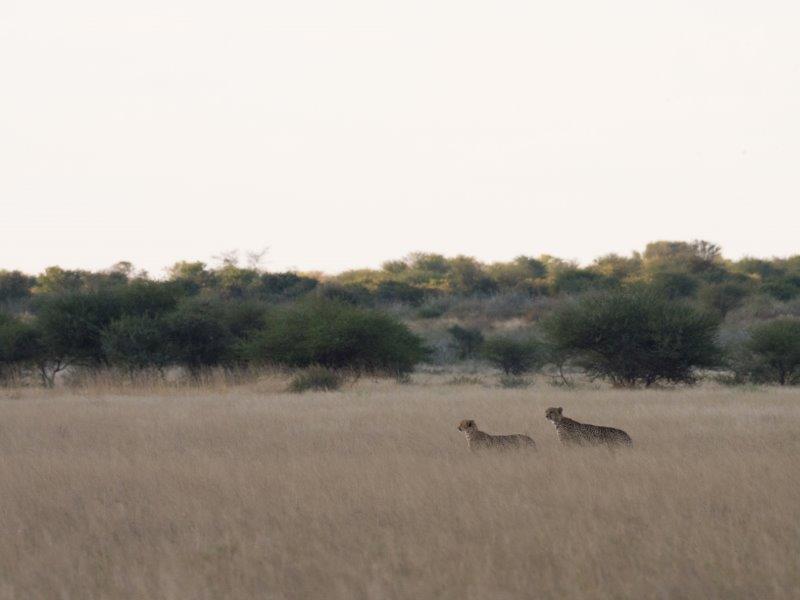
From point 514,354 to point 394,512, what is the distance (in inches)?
1222

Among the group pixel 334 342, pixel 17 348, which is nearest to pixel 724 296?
pixel 334 342

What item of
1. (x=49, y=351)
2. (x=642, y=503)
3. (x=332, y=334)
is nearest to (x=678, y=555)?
(x=642, y=503)

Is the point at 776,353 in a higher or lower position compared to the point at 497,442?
lower

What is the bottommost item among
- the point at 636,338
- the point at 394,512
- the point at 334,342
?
the point at 394,512

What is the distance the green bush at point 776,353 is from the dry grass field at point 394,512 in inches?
627

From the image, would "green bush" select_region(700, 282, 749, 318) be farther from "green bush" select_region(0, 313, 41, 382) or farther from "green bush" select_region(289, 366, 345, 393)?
"green bush" select_region(0, 313, 41, 382)

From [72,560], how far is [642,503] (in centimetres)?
441

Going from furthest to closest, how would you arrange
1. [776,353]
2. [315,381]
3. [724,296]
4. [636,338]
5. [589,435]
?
[724,296] → [776,353] → [636,338] → [315,381] → [589,435]

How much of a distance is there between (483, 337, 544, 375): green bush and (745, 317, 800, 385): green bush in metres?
8.71

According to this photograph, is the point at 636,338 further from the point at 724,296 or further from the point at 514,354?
the point at 724,296

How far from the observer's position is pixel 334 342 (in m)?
30.4

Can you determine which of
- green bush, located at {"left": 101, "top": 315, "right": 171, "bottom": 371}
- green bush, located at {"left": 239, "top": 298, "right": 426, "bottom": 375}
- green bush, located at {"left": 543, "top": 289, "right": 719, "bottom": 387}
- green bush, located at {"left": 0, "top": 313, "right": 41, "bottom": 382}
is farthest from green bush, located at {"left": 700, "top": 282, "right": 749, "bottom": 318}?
green bush, located at {"left": 0, "top": 313, "right": 41, "bottom": 382}

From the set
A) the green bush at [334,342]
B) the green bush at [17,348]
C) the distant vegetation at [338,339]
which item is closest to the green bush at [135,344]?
the distant vegetation at [338,339]

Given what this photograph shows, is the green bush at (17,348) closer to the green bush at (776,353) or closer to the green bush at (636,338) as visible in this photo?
the green bush at (636,338)
